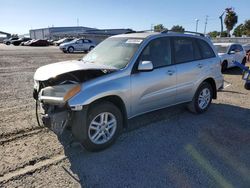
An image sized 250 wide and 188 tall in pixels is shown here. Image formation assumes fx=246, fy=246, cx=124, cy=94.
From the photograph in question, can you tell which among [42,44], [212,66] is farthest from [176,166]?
[42,44]

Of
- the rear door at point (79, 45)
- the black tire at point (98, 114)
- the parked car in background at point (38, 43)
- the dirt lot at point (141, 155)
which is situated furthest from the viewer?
the parked car in background at point (38, 43)

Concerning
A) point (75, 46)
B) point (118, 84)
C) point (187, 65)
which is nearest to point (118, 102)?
point (118, 84)

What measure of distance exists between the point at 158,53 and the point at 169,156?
2.00m

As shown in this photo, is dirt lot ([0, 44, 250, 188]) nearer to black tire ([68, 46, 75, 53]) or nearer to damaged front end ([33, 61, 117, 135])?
damaged front end ([33, 61, 117, 135])

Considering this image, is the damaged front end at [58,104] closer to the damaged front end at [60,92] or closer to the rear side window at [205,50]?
the damaged front end at [60,92]

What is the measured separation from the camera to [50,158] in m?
3.74

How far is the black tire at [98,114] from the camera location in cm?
375

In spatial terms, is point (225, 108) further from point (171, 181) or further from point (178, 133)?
point (171, 181)

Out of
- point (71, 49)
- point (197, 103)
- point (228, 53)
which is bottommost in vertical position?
point (197, 103)

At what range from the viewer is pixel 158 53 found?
4.80 metres

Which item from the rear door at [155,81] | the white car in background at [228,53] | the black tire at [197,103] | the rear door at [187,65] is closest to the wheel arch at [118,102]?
the rear door at [155,81]

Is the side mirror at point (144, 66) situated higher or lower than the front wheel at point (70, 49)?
lower

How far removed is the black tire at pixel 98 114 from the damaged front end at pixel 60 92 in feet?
Result: 0.95

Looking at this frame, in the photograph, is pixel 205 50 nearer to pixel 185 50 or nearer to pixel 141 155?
pixel 185 50
